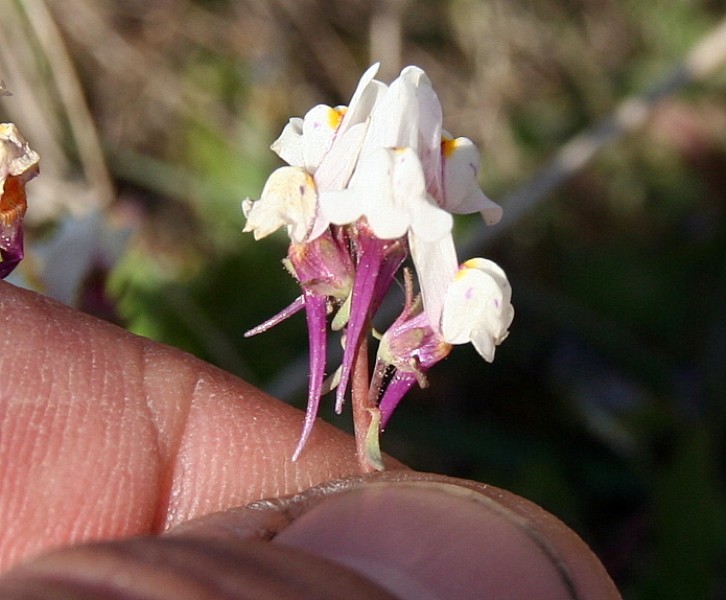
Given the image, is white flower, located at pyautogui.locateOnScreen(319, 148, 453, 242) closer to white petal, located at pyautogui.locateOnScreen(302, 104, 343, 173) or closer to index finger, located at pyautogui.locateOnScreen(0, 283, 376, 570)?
white petal, located at pyautogui.locateOnScreen(302, 104, 343, 173)

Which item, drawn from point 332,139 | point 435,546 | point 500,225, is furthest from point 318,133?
point 500,225

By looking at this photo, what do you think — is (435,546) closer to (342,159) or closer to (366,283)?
(366,283)

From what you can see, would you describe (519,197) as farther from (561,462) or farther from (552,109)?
(552,109)

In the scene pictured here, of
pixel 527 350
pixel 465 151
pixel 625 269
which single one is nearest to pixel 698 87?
pixel 625 269

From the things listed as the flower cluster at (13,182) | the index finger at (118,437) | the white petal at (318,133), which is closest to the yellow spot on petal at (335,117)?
the white petal at (318,133)

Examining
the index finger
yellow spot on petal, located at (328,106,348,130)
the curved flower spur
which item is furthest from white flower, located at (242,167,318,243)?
the index finger
